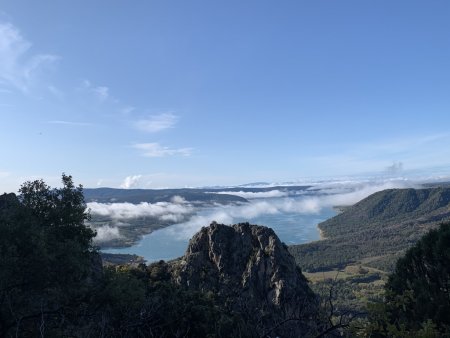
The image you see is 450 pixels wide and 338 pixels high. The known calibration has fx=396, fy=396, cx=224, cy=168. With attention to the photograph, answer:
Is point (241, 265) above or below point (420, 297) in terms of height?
below

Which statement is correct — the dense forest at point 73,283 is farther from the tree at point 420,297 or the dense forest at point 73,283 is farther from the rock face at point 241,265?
the rock face at point 241,265

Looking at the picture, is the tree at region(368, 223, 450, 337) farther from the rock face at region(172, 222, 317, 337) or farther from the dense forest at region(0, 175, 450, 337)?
the rock face at region(172, 222, 317, 337)

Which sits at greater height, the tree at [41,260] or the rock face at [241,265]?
the tree at [41,260]

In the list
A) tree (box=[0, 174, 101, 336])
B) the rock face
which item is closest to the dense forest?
tree (box=[0, 174, 101, 336])

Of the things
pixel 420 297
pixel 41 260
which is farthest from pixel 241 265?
pixel 420 297

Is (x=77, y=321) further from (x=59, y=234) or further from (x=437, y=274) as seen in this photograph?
(x=437, y=274)

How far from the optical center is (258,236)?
74875 millimetres

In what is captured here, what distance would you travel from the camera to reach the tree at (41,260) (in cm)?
1786

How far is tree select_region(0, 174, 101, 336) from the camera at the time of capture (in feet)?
58.6

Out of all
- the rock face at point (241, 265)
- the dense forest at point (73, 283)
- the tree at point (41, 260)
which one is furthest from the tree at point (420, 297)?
the rock face at point (241, 265)

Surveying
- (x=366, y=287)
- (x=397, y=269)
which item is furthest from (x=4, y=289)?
(x=366, y=287)

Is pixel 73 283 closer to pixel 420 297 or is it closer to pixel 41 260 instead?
pixel 41 260

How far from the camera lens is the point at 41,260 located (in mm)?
18578

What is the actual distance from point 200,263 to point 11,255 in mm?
Answer: 54410
